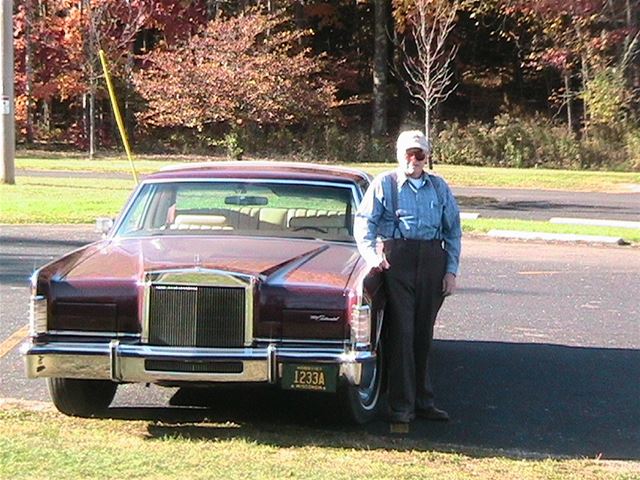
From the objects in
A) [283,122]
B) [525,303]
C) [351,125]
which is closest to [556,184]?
[283,122]

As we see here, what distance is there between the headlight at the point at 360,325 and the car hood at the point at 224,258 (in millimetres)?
210

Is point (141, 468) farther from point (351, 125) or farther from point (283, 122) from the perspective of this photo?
point (351, 125)

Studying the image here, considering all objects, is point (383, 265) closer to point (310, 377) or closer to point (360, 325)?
point (360, 325)

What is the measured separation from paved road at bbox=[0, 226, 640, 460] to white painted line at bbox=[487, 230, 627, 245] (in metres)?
3.21

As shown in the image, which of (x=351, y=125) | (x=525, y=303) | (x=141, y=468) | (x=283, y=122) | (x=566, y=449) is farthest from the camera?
(x=351, y=125)

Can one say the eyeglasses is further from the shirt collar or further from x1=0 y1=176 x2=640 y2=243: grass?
x1=0 y1=176 x2=640 y2=243: grass

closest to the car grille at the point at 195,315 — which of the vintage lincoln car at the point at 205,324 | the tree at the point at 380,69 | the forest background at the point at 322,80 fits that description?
the vintage lincoln car at the point at 205,324

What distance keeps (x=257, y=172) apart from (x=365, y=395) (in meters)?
2.06

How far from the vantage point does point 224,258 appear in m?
6.82

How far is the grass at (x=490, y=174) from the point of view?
3275 cm

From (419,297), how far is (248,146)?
35704 millimetres

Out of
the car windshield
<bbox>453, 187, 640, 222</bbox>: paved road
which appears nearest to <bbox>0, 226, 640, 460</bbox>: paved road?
the car windshield

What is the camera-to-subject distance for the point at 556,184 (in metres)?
33.0

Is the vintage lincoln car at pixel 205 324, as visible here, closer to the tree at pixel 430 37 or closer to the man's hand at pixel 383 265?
the man's hand at pixel 383 265
